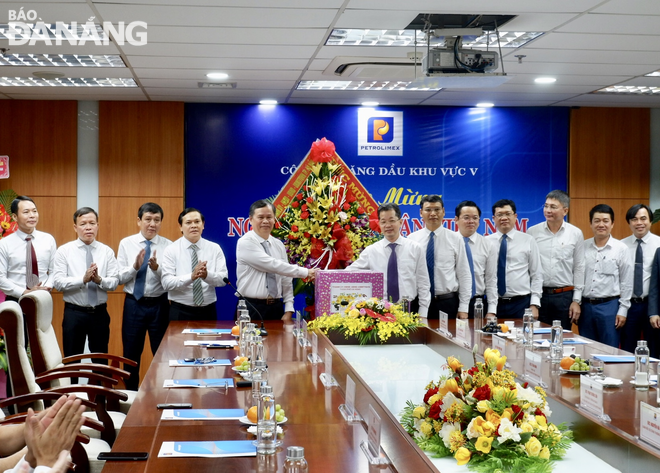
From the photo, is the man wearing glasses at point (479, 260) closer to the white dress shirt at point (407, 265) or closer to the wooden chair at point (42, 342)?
the white dress shirt at point (407, 265)

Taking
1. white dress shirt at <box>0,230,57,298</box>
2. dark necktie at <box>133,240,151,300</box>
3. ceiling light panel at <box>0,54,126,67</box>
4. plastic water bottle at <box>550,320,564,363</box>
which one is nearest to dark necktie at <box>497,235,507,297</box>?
plastic water bottle at <box>550,320,564,363</box>

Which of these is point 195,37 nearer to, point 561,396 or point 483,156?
point 561,396

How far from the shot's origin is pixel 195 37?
5152mm

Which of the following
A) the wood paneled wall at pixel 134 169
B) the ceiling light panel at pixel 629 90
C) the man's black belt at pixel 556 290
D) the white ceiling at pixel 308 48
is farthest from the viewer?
the wood paneled wall at pixel 134 169

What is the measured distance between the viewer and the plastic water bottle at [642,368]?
3.12m

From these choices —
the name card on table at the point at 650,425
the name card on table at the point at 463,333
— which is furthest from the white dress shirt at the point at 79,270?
the name card on table at the point at 650,425

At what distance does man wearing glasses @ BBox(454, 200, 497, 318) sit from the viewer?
6246 mm

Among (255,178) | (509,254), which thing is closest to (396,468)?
(509,254)

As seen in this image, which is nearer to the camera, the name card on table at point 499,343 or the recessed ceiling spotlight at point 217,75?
the name card on table at point 499,343

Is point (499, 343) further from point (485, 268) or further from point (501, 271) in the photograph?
point (501, 271)

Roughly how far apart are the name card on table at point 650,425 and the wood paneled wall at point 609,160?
251 inches

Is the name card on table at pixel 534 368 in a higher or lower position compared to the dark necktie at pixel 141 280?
lower

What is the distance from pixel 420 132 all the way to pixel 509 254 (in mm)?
2307

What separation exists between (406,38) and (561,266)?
276 centimetres
